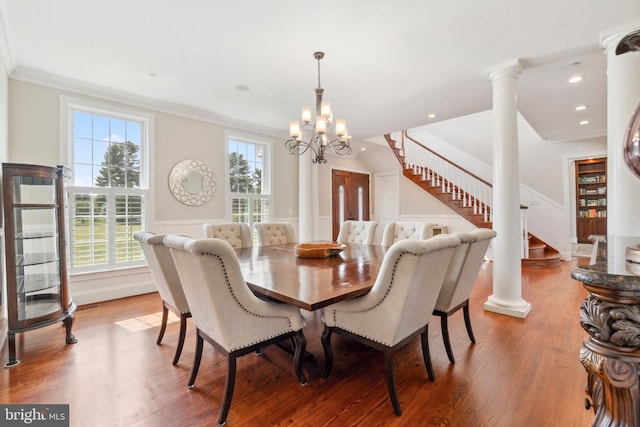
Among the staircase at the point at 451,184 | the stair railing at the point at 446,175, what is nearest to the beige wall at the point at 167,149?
the staircase at the point at 451,184

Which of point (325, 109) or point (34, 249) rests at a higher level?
point (325, 109)

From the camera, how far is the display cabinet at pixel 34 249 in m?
2.20

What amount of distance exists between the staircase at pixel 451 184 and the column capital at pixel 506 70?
137 inches

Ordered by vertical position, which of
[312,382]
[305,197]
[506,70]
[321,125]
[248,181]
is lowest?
[312,382]

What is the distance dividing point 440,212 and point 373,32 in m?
5.06

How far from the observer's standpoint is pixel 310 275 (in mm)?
1966

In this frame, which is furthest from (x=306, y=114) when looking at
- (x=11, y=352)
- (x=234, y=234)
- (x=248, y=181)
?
(x=11, y=352)

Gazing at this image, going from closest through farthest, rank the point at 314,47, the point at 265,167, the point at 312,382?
the point at 312,382 < the point at 314,47 < the point at 265,167

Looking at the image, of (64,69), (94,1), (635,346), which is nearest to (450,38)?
(635,346)

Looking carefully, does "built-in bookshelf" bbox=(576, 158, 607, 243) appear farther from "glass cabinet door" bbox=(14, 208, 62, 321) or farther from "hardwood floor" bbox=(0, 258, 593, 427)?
"glass cabinet door" bbox=(14, 208, 62, 321)

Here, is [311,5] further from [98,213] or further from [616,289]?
[98,213]

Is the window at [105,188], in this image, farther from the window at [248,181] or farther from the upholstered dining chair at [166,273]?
the upholstered dining chair at [166,273]

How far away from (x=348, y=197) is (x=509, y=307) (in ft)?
15.3

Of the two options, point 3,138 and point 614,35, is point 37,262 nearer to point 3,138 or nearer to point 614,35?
point 3,138
